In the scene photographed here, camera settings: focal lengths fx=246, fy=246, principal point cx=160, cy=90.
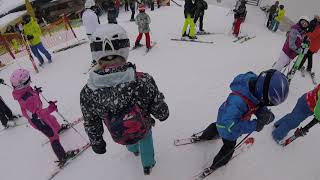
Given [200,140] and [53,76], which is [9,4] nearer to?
[53,76]

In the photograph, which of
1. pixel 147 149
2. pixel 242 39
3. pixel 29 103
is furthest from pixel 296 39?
pixel 29 103

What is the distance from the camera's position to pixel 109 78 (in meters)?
2.25

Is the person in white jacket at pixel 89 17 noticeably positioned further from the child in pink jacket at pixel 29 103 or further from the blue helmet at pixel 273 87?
the blue helmet at pixel 273 87

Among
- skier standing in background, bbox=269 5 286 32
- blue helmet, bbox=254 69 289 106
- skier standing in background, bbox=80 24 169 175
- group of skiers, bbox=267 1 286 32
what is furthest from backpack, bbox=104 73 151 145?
skier standing in background, bbox=269 5 286 32

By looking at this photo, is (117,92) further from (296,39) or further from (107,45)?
(296,39)

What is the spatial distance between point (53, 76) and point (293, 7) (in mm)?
→ 13343

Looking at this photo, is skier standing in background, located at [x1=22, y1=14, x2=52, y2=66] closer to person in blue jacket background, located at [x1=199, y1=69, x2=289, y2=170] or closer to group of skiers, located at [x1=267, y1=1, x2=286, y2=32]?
person in blue jacket background, located at [x1=199, y1=69, x2=289, y2=170]

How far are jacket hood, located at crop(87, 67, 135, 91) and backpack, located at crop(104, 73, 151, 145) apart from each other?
0.52 ft

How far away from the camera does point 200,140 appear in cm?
414

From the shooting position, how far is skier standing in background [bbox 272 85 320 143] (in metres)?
3.33

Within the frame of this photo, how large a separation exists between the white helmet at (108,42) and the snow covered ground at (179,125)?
2.20 m

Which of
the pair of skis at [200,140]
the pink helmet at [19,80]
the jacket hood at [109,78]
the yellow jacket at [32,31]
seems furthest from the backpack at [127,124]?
the yellow jacket at [32,31]

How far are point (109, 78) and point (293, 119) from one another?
2.99 meters

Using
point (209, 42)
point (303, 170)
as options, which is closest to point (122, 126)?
point (303, 170)
